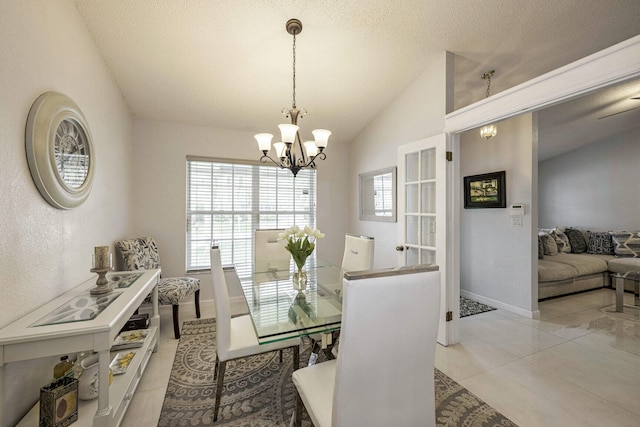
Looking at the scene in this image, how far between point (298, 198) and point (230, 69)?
196 centimetres

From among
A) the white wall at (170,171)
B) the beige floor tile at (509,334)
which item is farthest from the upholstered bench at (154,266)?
the beige floor tile at (509,334)

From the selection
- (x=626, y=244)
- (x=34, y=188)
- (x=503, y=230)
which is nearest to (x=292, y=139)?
(x=34, y=188)

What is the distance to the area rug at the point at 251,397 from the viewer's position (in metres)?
1.60

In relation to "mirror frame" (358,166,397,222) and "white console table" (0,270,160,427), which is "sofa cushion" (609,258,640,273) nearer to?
"mirror frame" (358,166,397,222)

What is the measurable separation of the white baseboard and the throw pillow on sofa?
2.12 metres

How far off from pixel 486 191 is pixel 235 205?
3511mm

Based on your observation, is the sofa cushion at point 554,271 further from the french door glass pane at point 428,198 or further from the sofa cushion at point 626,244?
the french door glass pane at point 428,198

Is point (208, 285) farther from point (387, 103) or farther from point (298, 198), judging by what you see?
point (387, 103)

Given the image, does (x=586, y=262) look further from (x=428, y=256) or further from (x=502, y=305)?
(x=428, y=256)

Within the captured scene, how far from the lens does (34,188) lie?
144 cm

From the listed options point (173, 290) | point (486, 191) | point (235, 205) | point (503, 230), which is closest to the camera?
point (173, 290)

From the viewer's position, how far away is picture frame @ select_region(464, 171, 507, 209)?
11.2ft

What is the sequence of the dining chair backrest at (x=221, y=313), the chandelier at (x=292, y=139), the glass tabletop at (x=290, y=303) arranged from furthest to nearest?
the chandelier at (x=292, y=139) → the dining chair backrest at (x=221, y=313) → the glass tabletop at (x=290, y=303)

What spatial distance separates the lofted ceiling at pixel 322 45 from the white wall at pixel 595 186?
79.9 inches
